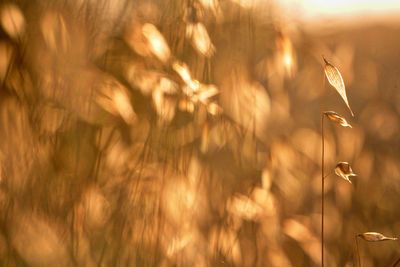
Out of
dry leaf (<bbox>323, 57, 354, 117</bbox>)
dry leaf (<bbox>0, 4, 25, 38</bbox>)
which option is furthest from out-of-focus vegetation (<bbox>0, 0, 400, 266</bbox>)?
dry leaf (<bbox>323, 57, 354, 117</bbox>)

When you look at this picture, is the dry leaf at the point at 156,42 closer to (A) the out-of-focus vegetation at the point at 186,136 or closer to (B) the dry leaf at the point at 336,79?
(A) the out-of-focus vegetation at the point at 186,136

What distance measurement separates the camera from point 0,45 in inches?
38.9

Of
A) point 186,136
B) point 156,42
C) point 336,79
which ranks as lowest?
point 186,136

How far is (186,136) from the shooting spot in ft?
3.55

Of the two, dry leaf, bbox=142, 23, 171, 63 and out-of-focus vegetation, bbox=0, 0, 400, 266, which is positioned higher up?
dry leaf, bbox=142, 23, 171, 63

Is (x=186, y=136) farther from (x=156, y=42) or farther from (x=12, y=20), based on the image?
(x=12, y=20)

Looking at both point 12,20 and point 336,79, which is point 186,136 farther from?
point 12,20

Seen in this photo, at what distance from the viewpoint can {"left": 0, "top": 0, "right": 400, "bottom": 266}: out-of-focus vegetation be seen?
100 centimetres

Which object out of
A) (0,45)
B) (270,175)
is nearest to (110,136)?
(0,45)

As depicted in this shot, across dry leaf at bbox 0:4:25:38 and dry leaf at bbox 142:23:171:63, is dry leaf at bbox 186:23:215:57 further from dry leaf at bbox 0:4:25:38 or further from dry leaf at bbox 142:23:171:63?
dry leaf at bbox 0:4:25:38

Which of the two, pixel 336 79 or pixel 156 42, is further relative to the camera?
pixel 156 42

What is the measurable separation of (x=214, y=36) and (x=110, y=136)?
0.41 metres

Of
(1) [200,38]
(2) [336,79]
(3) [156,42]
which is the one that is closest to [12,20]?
(3) [156,42]

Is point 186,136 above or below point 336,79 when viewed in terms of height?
below
